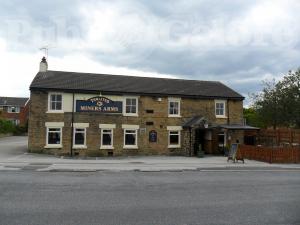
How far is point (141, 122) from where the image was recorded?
29.6m

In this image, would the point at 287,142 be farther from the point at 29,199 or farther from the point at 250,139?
the point at 29,199

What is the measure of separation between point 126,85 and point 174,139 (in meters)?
6.23

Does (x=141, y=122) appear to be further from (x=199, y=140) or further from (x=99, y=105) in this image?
(x=199, y=140)

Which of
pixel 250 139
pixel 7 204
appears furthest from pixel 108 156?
pixel 7 204

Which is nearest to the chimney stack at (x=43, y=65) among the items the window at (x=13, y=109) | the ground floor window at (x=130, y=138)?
the ground floor window at (x=130, y=138)

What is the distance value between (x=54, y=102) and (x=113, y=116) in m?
4.80

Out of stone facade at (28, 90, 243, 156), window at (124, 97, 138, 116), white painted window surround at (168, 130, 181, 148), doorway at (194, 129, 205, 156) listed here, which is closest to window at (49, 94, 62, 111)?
stone facade at (28, 90, 243, 156)

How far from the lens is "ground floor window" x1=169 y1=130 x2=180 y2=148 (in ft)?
99.3

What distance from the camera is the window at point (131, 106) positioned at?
2953 centimetres

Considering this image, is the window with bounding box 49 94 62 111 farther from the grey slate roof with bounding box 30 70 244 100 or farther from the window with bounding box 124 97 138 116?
the window with bounding box 124 97 138 116

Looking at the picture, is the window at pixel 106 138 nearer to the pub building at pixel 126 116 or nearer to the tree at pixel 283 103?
the pub building at pixel 126 116

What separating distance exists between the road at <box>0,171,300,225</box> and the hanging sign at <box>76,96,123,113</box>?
13.8 meters

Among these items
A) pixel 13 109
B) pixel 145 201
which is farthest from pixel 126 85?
pixel 13 109

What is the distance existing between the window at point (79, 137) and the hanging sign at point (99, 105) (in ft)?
5.23
